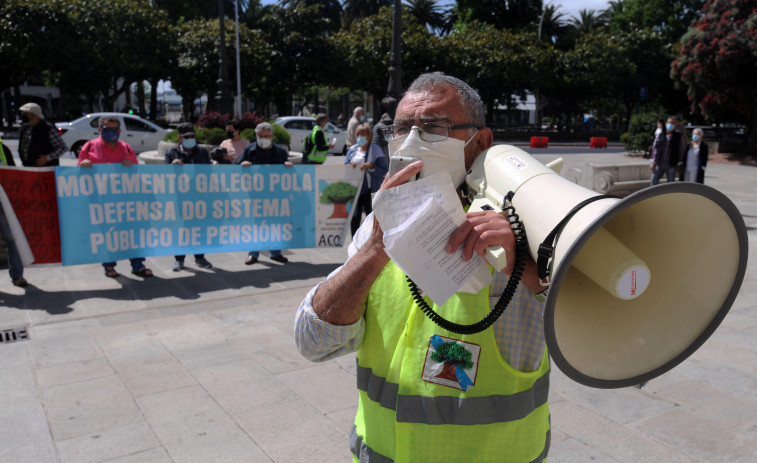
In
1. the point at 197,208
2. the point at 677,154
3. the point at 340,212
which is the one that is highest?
the point at 677,154

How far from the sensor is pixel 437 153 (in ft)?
4.41

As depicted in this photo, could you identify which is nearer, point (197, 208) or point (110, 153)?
point (110, 153)

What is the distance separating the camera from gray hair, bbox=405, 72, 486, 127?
4.89ft

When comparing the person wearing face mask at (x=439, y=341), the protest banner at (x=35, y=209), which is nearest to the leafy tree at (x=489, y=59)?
the protest banner at (x=35, y=209)

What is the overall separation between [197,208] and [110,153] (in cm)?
105

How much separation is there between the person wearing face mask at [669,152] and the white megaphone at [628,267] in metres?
10.8

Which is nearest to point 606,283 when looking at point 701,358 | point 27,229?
point 701,358

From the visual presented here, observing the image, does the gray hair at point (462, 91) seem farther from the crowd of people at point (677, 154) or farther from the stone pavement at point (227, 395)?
the crowd of people at point (677, 154)

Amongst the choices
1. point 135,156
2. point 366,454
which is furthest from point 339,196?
point 366,454

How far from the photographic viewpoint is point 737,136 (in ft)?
90.2

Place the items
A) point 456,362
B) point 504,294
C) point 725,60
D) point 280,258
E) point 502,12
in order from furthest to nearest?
1. point 502,12
2. point 725,60
3. point 280,258
4. point 456,362
5. point 504,294

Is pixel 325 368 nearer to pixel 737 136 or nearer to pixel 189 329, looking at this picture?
pixel 189 329

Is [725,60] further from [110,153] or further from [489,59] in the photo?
[110,153]

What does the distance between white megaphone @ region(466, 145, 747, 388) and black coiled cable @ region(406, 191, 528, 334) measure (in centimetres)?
2
